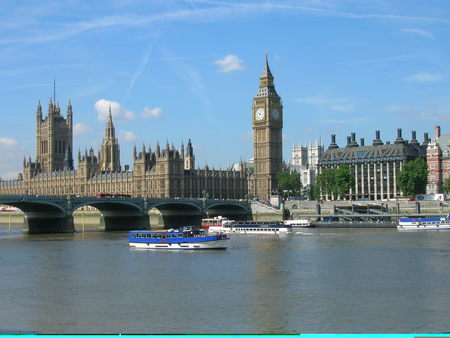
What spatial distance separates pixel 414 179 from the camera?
94.4 metres

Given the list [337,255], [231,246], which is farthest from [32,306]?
[231,246]

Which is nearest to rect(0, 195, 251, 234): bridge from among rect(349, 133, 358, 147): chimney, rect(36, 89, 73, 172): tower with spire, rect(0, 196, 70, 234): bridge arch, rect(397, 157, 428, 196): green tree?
rect(0, 196, 70, 234): bridge arch

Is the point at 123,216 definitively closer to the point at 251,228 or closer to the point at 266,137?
the point at 251,228

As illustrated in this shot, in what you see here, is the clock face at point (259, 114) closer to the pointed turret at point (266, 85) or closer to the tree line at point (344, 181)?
the pointed turret at point (266, 85)

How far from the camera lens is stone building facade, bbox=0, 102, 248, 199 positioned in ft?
374

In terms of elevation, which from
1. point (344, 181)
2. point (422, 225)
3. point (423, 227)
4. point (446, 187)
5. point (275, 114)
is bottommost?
point (423, 227)

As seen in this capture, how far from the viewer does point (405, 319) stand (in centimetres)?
2431

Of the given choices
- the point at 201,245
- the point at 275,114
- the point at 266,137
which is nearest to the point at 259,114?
the point at 275,114

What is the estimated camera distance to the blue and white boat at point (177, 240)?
51.4m

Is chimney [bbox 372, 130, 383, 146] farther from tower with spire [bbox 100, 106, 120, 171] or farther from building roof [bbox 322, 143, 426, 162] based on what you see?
tower with spire [bbox 100, 106, 120, 171]

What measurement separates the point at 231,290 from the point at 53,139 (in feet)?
430

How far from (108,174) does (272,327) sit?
105m

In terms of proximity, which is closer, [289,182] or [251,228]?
[251,228]

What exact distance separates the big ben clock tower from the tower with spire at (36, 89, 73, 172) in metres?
46.9
